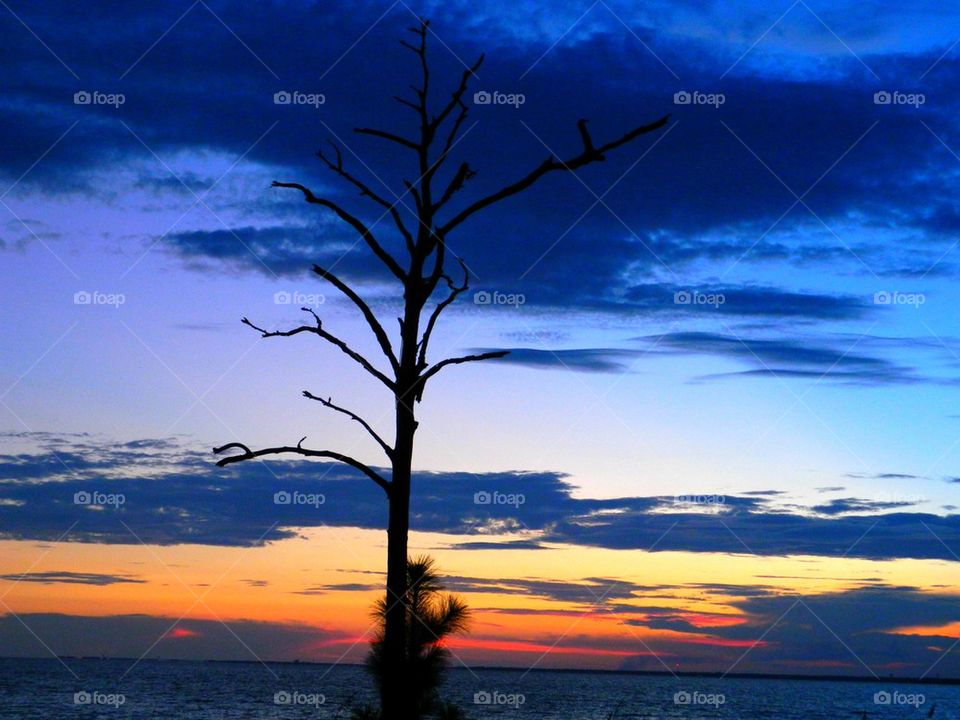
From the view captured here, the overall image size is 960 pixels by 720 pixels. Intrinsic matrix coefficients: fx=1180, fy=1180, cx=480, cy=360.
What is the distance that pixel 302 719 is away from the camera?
230 feet

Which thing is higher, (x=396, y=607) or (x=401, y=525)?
(x=401, y=525)

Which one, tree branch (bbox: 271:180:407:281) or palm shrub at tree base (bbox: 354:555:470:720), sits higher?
tree branch (bbox: 271:180:407:281)

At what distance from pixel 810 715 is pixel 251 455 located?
107999 millimetres

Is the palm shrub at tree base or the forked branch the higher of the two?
the forked branch

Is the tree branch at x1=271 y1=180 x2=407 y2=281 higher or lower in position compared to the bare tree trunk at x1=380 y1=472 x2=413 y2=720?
higher

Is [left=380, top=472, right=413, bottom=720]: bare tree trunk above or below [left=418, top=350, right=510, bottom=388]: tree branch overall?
below

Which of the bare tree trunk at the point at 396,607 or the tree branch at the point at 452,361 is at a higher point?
the tree branch at the point at 452,361

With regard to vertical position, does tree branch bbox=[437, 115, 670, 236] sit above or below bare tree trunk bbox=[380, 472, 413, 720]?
above

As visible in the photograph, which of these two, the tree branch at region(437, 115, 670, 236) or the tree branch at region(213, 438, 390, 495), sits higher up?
the tree branch at region(437, 115, 670, 236)

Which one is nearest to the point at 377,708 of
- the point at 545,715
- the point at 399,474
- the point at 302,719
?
the point at 399,474

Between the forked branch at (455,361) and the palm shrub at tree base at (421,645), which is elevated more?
the forked branch at (455,361)

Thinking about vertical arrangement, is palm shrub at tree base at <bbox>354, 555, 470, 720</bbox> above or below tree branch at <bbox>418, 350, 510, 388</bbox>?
below

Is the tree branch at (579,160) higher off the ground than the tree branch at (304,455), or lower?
higher

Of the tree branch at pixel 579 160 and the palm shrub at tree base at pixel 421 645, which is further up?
the tree branch at pixel 579 160
